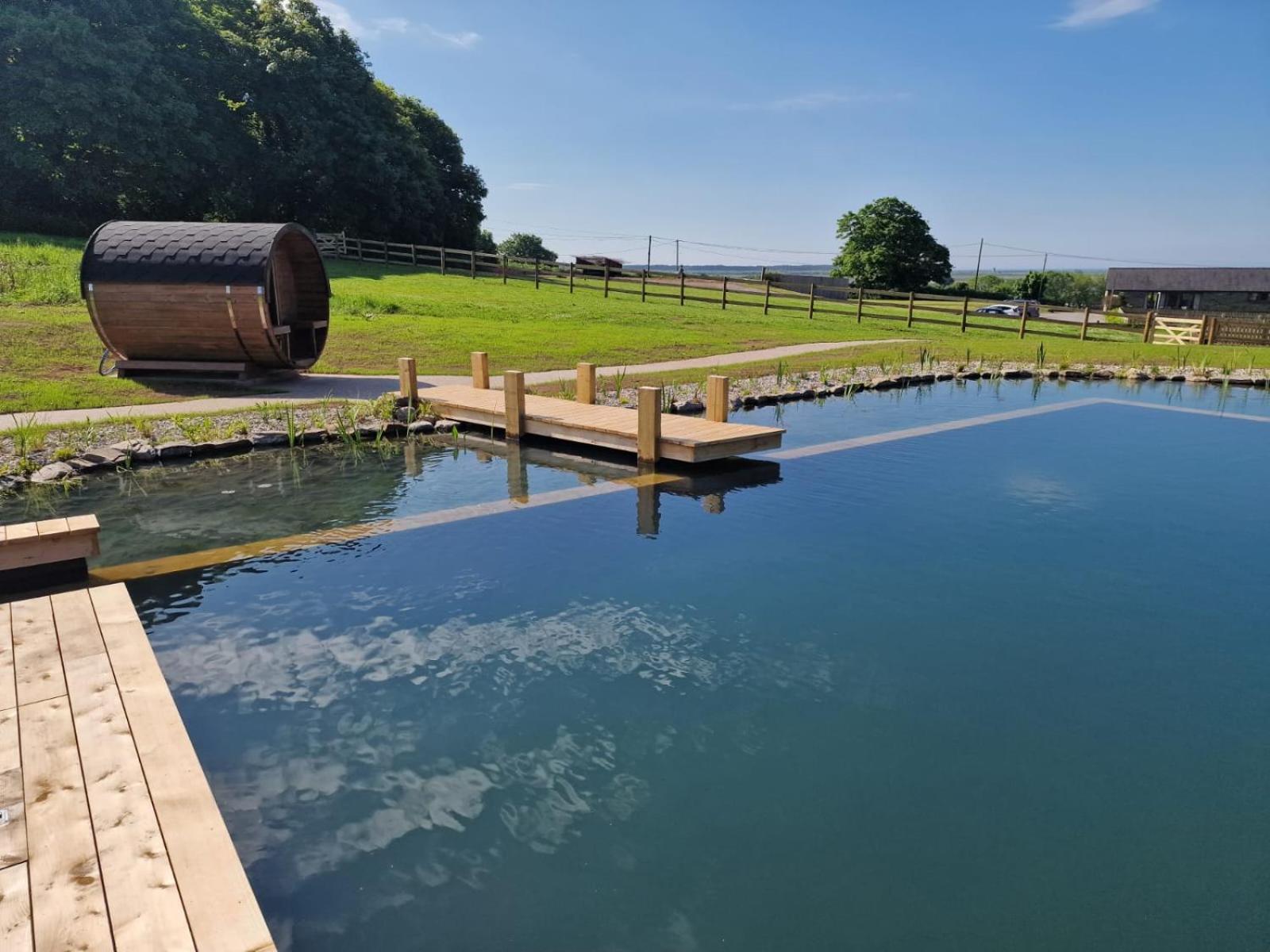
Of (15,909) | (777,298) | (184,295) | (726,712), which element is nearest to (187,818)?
(15,909)

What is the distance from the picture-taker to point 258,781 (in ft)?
13.0

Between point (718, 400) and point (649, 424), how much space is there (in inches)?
49.4

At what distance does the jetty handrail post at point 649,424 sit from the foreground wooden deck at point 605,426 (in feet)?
0.30

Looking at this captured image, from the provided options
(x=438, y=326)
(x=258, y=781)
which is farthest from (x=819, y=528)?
(x=438, y=326)

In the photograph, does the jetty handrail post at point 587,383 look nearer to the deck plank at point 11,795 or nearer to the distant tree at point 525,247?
the deck plank at point 11,795

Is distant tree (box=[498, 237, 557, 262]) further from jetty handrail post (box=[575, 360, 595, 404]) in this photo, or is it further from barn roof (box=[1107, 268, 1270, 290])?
jetty handrail post (box=[575, 360, 595, 404])

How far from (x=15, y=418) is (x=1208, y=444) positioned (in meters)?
14.9

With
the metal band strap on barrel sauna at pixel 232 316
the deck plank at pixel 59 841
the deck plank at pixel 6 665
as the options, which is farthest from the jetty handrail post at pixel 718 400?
the deck plank at pixel 59 841

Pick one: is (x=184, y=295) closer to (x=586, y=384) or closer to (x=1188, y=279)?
(x=586, y=384)

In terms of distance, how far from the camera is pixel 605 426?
1005 cm

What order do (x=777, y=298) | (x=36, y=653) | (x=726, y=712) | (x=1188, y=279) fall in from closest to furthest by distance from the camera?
(x=36, y=653), (x=726, y=712), (x=777, y=298), (x=1188, y=279)

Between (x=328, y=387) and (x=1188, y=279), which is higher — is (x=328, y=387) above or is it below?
below

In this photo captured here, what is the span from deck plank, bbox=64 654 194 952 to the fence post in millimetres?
8288

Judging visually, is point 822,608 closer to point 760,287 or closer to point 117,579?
point 117,579
